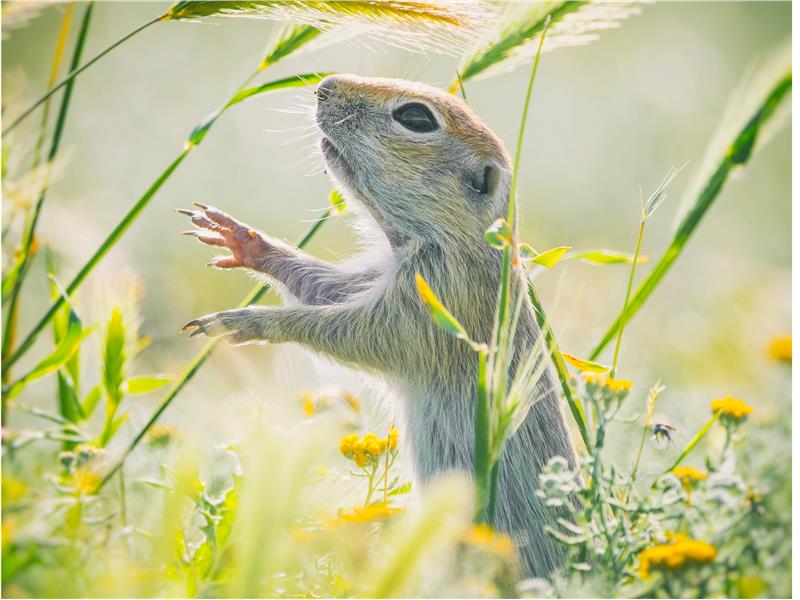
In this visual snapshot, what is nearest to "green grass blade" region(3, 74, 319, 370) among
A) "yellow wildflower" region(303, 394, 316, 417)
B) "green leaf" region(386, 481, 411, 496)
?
"yellow wildflower" region(303, 394, 316, 417)

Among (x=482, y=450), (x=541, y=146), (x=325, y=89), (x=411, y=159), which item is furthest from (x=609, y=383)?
(x=541, y=146)

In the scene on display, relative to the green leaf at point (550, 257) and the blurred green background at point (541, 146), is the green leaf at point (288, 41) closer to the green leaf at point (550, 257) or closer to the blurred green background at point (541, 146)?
the green leaf at point (550, 257)

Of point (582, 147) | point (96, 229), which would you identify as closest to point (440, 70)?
point (582, 147)

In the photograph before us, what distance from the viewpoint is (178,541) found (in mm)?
1808

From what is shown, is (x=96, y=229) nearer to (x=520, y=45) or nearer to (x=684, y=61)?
(x=520, y=45)

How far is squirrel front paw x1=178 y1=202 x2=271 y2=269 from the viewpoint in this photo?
2.44 meters

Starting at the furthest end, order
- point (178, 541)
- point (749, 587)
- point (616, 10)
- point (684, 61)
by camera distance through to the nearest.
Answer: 1. point (684, 61)
2. point (616, 10)
3. point (178, 541)
4. point (749, 587)

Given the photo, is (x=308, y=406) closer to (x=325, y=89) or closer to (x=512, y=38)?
(x=325, y=89)

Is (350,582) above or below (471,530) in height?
below

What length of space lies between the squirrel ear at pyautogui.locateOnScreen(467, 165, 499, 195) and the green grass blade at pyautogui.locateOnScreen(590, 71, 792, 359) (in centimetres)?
59

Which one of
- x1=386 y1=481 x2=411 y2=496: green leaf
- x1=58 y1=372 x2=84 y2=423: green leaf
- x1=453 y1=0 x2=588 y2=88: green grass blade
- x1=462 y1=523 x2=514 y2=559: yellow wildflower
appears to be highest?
x1=453 y1=0 x2=588 y2=88: green grass blade

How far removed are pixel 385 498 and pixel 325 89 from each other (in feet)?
3.83

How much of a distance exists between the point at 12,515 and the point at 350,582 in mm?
609

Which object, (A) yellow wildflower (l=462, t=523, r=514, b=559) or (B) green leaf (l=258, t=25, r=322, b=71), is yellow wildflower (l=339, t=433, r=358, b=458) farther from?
(B) green leaf (l=258, t=25, r=322, b=71)
